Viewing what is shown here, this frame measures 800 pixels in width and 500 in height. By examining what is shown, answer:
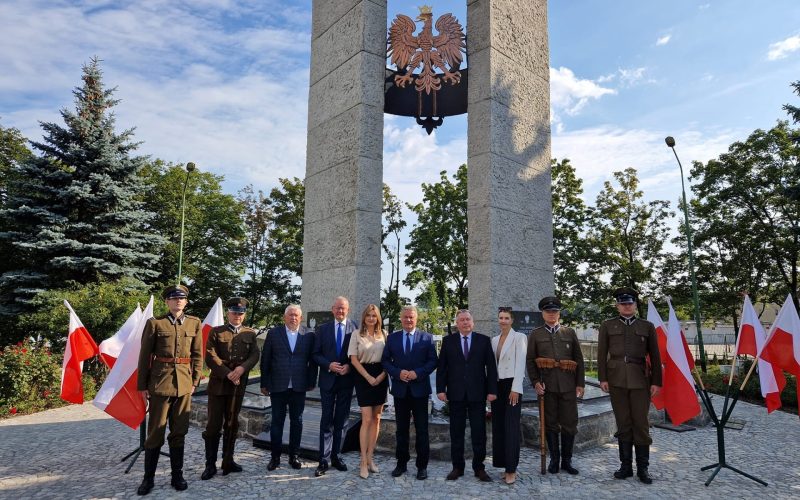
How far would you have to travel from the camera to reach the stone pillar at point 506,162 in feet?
24.7

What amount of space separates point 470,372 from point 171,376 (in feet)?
9.88

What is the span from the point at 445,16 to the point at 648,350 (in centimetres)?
697

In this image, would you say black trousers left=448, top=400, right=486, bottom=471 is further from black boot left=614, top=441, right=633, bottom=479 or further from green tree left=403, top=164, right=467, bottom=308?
green tree left=403, top=164, right=467, bottom=308

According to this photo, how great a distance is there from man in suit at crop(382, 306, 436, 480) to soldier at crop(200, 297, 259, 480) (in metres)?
1.56

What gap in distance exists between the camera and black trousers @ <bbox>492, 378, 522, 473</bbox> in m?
4.67

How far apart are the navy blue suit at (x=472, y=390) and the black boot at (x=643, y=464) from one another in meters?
1.60

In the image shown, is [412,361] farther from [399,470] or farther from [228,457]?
[228,457]

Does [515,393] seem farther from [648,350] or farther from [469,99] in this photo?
[469,99]

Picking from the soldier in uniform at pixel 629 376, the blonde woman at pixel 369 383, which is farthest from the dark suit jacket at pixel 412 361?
the soldier in uniform at pixel 629 376

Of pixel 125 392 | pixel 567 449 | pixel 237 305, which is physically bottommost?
pixel 567 449

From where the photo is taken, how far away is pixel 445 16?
8812mm

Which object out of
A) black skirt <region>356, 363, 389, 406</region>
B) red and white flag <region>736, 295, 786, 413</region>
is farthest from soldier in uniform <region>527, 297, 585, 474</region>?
red and white flag <region>736, 295, 786, 413</region>

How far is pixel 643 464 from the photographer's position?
15.5 ft

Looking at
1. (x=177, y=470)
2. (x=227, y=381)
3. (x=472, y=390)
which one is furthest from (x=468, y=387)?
(x=177, y=470)
